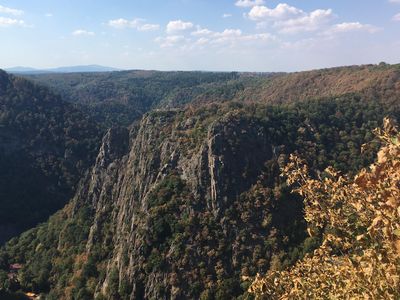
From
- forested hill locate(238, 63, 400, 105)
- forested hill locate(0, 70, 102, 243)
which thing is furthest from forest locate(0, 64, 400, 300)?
forested hill locate(0, 70, 102, 243)

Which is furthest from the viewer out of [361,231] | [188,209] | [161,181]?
[161,181]

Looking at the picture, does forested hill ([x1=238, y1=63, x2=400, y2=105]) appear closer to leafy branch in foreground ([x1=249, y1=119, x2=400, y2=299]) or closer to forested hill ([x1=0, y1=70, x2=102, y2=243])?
forested hill ([x1=0, y1=70, x2=102, y2=243])

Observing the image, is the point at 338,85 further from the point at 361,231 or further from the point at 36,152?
the point at 361,231

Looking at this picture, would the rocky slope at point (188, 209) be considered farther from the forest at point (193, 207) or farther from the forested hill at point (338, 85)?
the forested hill at point (338, 85)

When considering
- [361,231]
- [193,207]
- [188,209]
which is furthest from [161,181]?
[361,231]

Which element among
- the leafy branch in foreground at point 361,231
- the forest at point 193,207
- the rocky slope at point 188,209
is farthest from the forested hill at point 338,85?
the leafy branch in foreground at point 361,231

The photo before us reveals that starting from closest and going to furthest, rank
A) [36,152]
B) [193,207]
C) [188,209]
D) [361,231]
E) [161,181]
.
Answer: [361,231] → [193,207] → [188,209] → [161,181] → [36,152]
